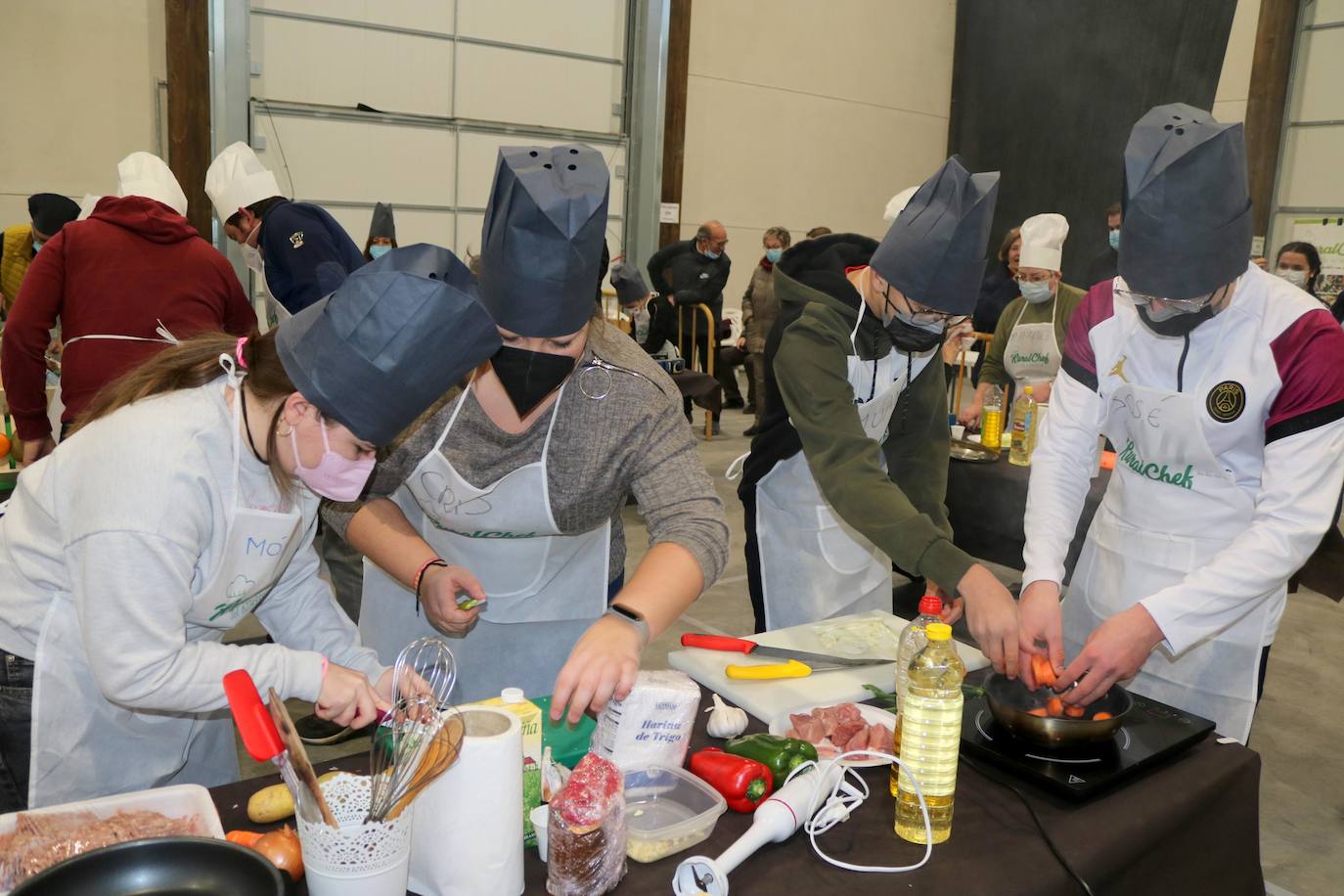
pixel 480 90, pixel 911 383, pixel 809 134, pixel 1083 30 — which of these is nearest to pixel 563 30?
pixel 480 90

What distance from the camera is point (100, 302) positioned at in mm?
3117

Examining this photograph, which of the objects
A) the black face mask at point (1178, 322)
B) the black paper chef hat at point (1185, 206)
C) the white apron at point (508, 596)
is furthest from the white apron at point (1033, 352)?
the white apron at point (508, 596)

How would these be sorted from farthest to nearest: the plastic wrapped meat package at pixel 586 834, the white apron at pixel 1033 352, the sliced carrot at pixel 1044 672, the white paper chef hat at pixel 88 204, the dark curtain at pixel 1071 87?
the dark curtain at pixel 1071 87 → the white apron at pixel 1033 352 → the white paper chef hat at pixel 88 204 → the sliced carrot at pixel 1044 672 → the plastic wrapped meat package at pixel 586 834

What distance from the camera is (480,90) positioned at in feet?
28.5

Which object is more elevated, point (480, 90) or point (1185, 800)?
point (480, 90)

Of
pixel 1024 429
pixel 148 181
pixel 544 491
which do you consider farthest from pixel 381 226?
pixel 544 491

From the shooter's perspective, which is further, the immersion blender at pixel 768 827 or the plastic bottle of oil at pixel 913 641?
the plastic bottle of oil at pixel 913 641

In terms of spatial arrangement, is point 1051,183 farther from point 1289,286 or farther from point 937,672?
point 937,672

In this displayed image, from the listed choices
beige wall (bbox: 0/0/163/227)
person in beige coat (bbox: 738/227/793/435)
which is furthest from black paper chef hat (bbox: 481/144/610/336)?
beige wall (bbox: 0/0/163/227)

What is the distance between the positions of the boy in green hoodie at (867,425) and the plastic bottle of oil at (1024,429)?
1.27 m

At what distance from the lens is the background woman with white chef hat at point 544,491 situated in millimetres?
1471

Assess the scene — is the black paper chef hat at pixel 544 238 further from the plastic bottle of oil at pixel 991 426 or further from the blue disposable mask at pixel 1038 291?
the blue disposable mask at pixel 1038 291

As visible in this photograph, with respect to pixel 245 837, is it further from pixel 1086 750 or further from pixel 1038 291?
pixel 1038 291

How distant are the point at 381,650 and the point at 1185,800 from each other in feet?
4.39
